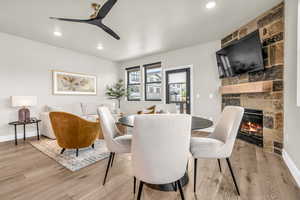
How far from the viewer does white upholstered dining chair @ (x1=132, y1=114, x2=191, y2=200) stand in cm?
100

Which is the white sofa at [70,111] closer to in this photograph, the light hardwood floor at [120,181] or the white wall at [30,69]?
the white wall at [30,69]

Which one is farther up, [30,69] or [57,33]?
[57,33]

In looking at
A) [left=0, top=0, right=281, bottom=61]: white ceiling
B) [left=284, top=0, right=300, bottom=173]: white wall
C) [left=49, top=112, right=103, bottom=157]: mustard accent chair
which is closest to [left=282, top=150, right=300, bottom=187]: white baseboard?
[left=284, top=0, right=300, bottom=173]: white wall

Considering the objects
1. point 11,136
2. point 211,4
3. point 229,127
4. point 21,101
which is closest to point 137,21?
point 211,4

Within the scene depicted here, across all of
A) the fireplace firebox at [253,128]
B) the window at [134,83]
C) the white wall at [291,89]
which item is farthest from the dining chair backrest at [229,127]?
the window at [134,83]

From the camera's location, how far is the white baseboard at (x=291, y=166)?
171cm

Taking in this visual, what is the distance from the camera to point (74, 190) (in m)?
1.57

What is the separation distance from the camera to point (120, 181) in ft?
5.72

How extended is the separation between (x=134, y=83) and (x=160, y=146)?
16.9 ft

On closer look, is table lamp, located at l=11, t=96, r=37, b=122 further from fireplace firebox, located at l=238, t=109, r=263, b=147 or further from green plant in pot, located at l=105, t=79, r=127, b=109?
fireplace firebox, located at l=238, t=109, r=263, b=147

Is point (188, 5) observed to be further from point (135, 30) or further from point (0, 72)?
point (0, 72)

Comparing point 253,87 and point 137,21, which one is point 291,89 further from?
point 137,21

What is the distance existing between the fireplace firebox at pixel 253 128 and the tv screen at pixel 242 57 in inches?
36.9

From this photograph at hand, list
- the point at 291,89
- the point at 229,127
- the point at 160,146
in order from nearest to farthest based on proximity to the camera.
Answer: the point at 160,146, the point at 229,127, the point at 291,89
